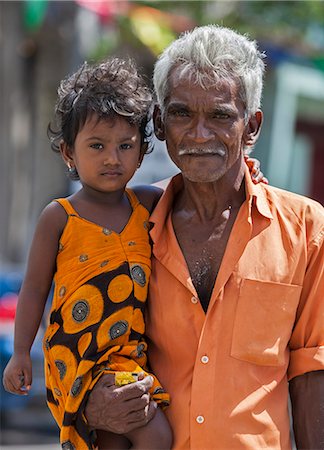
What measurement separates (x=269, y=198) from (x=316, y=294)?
0.36 metres

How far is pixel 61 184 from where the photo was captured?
45.9ft

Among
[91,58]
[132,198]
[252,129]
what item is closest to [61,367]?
[132,198]

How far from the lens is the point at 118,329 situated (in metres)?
3.17

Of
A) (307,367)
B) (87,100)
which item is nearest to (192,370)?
(307,367)

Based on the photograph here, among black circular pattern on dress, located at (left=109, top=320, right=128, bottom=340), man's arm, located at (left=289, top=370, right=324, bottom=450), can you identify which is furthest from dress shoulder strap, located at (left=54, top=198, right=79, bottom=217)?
man's arm, located at (left=289, top=370, right=324, bottom=450)

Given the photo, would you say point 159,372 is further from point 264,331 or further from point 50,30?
point 50,30

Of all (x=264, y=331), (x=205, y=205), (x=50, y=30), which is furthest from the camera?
(x=50, y=30)

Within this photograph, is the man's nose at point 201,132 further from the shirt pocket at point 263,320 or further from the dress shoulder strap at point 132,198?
the shirt pocket at point 263,320

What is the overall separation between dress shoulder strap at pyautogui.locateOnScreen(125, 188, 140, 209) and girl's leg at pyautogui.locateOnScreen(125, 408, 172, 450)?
687mm

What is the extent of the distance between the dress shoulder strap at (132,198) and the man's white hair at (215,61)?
1.03 feet

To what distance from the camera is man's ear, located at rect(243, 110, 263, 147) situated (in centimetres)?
337

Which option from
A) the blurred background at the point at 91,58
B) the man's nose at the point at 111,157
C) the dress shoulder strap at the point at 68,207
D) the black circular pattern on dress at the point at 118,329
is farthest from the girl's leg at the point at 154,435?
the blurred background at the point at 91,58

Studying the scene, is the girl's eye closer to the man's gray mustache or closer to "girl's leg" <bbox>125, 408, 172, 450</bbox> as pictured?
the man's gray mustache

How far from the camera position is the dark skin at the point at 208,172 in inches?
125
